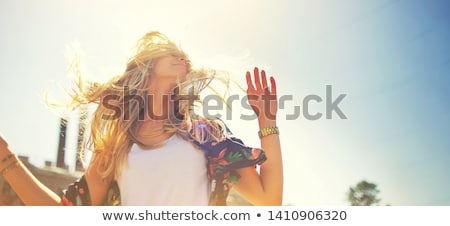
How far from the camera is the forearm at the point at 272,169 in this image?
342 centimetres

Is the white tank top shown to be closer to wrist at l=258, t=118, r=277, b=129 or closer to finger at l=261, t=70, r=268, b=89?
wrist at l=258, t=118, r=277, b=129

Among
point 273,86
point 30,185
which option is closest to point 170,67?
point 273,86

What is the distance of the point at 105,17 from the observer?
3838 millimetres

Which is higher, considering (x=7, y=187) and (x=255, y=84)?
(x=255, y=84)

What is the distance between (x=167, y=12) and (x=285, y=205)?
152cm

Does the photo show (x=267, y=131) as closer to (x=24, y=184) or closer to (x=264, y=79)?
(x=264, y=79)

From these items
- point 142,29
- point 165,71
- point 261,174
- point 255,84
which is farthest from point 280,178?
point 142,29

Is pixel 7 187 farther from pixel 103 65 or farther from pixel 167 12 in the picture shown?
pixel 167 12

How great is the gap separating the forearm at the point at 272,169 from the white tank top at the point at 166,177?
364 millimetres

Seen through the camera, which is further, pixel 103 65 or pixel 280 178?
pixel 103 65

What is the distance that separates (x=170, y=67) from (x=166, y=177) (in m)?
0.71

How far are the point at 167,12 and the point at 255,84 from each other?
795 millimetres

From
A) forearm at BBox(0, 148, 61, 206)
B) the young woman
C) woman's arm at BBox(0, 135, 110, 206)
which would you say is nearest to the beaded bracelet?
the young woman
